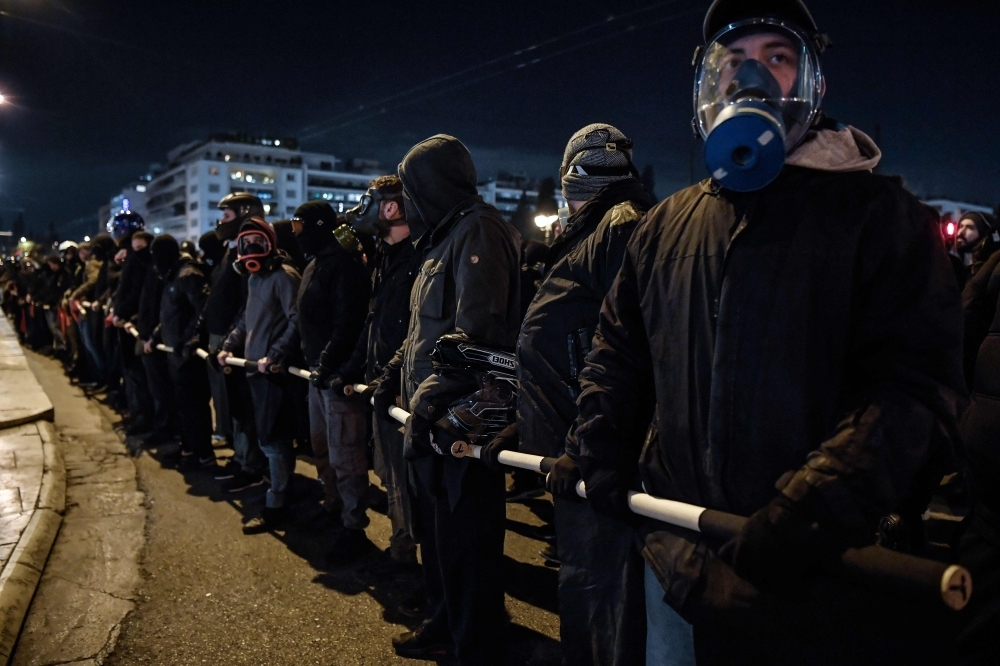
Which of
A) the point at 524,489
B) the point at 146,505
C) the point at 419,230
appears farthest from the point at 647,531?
the point at 146,505

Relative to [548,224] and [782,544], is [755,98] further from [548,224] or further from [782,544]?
[548,224]

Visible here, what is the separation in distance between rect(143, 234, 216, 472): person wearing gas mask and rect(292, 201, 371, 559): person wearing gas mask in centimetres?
245

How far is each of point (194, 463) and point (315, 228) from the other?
11.4 feet

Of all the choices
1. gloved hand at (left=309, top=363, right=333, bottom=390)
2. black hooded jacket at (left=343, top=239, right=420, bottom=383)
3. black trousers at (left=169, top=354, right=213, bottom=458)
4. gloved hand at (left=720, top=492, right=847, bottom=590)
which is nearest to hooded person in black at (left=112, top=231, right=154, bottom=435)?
black trousers at (left=169, top=354, right=213, bottom=458)

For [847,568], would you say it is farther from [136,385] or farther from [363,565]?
[136,385]

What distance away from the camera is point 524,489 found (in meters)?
6.65

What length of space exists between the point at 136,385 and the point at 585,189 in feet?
27.5

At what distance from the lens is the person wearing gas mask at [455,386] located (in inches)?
135

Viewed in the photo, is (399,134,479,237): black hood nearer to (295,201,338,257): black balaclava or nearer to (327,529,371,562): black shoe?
(295,201,338,257): black balaclava

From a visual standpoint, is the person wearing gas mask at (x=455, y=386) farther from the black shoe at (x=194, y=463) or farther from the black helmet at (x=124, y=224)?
the black helmet at (x=124, y=224)

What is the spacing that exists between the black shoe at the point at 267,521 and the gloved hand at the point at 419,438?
2.83m

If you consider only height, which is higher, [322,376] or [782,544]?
[782,544]

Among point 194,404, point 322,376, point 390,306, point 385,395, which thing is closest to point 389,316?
point 390,306

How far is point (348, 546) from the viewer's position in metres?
5.12
